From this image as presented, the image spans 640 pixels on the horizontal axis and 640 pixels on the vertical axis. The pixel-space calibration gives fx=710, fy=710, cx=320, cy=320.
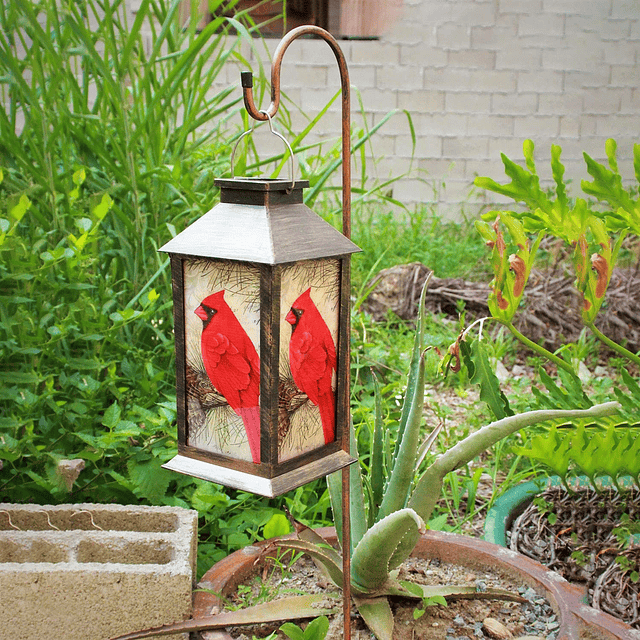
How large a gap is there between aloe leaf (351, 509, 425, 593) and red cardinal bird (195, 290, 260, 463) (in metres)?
0.32

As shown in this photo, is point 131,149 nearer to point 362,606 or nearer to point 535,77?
point 362,606

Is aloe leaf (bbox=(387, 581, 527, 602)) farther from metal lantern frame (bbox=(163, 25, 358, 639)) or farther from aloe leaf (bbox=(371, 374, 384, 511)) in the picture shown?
metal lantern frame (bbox=(163, 25, 358, 639))

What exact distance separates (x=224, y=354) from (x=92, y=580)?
24.5 inches

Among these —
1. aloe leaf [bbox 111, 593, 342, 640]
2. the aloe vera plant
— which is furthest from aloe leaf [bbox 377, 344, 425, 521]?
aloe leaf [bbox 111, 593, 342, 640]

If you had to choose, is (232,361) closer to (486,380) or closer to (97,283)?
(486,380)

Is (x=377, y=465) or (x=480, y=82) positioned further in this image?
(x=480, y=82)

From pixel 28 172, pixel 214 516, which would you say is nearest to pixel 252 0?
pixel 28 172

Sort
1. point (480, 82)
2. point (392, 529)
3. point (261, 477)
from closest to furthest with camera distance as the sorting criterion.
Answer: point (261, 477)
point (392, 529)
point (480, 82)

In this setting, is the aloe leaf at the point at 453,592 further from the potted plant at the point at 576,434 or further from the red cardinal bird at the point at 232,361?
the red cardinal bird at the point at 232,361

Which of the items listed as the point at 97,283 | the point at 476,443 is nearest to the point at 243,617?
the point at 476,443

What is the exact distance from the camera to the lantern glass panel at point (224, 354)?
2.84 ft

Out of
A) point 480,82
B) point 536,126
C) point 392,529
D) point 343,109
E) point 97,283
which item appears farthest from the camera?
point 536,126

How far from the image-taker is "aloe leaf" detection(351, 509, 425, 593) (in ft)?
3.69

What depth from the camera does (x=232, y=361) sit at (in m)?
0.89
